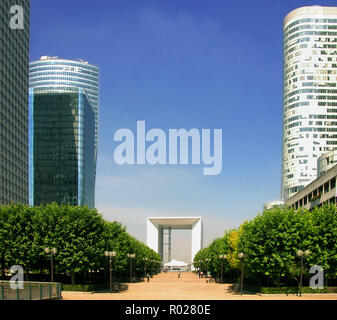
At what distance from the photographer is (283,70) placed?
19075 cm

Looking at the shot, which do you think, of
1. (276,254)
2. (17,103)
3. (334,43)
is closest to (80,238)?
(276,254)

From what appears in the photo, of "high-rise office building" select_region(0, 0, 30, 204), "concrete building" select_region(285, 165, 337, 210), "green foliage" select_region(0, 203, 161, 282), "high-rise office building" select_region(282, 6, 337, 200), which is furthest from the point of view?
"high-rise office building" select_region(282, 6, 337, 200)

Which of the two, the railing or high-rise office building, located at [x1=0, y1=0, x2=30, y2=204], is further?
high-rise office building, located at [x1=0, y1=0, x2=30, y2=204]

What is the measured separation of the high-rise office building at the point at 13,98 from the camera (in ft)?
413

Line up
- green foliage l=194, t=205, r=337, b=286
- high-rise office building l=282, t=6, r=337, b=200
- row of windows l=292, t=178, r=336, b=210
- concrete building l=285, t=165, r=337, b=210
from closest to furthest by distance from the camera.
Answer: green foliage l=194, t=205, r=337, b=286 → concrete building l=285, t=165, r=337, b=210 → row of windows l=292, t=178, r=336, b=210 → high-rise office building l=282, t=6, r=337, b=200

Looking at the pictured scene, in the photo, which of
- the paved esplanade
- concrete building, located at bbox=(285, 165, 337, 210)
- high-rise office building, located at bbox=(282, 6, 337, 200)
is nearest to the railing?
the paved esplanade

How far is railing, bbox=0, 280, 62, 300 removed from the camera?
30.8m

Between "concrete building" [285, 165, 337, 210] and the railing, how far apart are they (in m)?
51.1

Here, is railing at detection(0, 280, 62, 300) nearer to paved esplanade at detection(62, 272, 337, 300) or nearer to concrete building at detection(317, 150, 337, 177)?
paved esplanade at detection(62, 272, 337, 300)

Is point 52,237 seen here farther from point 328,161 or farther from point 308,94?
point 308,94

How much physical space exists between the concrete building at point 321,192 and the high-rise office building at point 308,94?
75.7 metres

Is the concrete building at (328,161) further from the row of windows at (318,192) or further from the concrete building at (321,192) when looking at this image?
the row of windows at (318,192)
